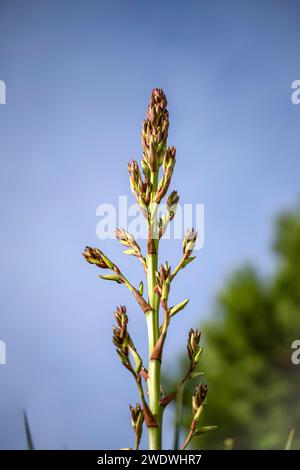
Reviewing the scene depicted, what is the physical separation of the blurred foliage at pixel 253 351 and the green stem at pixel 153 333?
1065 centimetres

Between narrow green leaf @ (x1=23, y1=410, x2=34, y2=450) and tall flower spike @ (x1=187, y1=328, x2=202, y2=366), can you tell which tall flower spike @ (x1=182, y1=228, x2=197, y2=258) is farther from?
narrow green leaf @ (x1=23, y1=410, x2=34, y2=450)

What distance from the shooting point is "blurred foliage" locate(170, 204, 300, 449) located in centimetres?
1120

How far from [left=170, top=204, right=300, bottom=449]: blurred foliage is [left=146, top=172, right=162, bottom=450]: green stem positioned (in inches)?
419

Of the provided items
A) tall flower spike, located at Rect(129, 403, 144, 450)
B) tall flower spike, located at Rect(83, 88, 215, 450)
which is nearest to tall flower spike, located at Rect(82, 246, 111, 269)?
tall flower spike, located at Rect(83, 88, 215, 450)

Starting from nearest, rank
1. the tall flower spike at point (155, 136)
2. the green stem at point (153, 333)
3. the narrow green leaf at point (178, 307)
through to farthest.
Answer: the green stem at point (153, 333), the narrow green leaf at point (178, 307), the tall flower spike at point (155, 136)

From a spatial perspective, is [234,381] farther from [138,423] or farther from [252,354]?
[138,423]

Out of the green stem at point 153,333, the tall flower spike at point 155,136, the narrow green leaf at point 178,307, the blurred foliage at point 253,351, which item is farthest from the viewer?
the blurred foliage at point 253,351

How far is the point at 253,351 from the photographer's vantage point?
474 inches

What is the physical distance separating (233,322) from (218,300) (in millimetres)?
663

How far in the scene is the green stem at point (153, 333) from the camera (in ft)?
3.31

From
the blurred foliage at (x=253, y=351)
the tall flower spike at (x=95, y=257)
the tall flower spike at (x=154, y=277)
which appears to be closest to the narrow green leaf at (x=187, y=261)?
the tall flower spike at (x=154, y=277)

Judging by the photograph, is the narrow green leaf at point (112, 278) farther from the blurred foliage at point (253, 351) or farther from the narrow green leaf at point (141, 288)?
the blurred foliage at point (253, 351)
